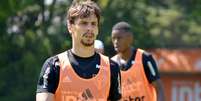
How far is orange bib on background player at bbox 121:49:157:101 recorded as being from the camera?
9.98 m

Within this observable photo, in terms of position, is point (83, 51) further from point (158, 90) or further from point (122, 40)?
point (122, 40)

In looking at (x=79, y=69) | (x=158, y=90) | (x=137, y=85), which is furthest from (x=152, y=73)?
(x=79, y=69)

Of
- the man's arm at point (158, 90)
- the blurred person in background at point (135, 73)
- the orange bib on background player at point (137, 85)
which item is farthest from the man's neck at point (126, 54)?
the man's arm at point (158, 90)

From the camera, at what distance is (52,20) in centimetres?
2394

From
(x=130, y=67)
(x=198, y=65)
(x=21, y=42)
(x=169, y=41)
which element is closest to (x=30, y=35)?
(x=21, y=42)

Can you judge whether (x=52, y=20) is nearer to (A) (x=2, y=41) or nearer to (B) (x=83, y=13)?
(A) (x=2, y=41)

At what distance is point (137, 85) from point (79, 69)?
3.59 metres

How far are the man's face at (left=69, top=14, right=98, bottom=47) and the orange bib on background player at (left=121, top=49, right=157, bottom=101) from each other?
11.8 feet

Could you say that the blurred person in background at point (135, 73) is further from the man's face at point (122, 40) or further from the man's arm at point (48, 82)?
the man's arm at point (48, 82)

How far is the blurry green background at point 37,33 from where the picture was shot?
886 inches

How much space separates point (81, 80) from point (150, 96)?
11.8 feet

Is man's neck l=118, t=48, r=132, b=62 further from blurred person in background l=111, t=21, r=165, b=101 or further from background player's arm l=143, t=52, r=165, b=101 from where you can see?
background player's arm l=143, t=52, r=165, b=101

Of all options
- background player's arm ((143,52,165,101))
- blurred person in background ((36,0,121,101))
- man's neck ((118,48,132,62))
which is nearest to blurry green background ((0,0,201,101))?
man's neck ((118,48,132,62))

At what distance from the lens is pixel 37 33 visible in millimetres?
23375
